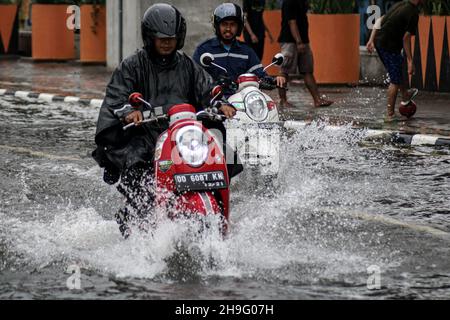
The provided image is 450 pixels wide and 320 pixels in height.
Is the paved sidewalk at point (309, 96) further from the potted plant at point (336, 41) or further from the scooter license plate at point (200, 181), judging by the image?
the scooter license plate at point (200, 181)

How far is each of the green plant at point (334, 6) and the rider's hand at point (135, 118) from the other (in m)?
14.3

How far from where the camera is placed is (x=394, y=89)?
16.6m

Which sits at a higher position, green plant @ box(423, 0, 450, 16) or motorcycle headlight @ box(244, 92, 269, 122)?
green plant @ box(423, 0, 450, 16)

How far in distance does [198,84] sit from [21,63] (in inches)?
827

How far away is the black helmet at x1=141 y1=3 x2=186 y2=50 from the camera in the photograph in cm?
838

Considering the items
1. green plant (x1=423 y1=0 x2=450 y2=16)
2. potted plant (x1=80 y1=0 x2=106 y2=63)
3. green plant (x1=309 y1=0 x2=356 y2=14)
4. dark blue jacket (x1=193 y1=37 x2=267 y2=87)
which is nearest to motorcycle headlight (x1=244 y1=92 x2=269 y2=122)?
dark blue jacket (x1=193 y1=37 x2=267 y2=87)

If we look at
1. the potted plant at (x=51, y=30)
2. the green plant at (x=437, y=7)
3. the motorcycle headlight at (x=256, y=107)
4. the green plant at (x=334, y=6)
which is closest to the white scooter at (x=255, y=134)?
the motorcycle headlight at (x=256, y=107)

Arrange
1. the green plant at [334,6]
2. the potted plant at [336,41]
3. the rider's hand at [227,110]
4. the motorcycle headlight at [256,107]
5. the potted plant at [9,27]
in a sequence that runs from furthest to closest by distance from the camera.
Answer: the potted plant at [9,27]
the green plant at [334,6]
the potted plant at [336,41]
the motorcycle headlight at [256,107]
the rider's hand at [227,110]

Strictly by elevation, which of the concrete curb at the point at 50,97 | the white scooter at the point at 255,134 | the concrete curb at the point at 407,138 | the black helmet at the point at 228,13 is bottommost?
the concrete curb at the point at 50,97

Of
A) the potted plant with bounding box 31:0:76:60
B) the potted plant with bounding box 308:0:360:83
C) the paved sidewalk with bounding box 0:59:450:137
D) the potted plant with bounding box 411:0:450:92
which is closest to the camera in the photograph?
the paved sidewalk with bounding box 0:59:450:137

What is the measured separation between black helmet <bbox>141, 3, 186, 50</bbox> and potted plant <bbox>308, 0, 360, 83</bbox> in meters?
13.5

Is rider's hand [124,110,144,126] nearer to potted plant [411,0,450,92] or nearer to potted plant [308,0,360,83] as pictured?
potted plant [411,0,450,92]

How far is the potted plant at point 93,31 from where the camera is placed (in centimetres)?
2806

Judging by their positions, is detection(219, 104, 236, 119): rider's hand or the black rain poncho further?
the black rain poncho
